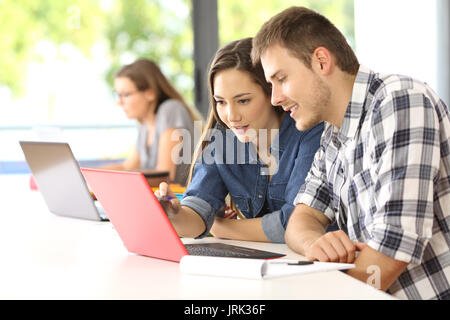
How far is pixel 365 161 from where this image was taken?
1.29 metres

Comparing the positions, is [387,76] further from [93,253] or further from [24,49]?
[24,49]

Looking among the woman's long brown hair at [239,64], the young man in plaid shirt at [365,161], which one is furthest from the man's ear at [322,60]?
the woman's long brown hair at [239,64]

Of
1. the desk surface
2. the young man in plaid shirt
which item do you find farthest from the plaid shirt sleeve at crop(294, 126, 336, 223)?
the desk surface

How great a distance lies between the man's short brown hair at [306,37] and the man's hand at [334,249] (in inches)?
16.7

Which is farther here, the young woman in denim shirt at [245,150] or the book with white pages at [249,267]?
the young woman in denim shirt at [245,150]

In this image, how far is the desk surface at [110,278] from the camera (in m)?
0.98

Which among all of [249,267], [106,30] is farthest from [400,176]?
[106,30]

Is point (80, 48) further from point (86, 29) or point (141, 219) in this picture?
point (141, 219)

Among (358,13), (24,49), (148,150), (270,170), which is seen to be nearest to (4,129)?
(24,49)

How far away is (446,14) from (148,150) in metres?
2.10

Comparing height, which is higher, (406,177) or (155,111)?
(406,177)

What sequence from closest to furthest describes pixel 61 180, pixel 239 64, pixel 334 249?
pixel 334 249 → pixel 239 64 → pixel 61 180

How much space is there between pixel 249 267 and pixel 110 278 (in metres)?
0.27

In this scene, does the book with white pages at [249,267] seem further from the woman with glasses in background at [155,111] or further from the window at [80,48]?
the window at [80,48]
